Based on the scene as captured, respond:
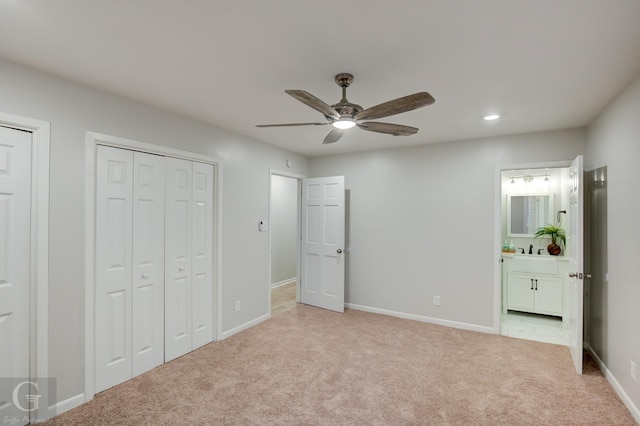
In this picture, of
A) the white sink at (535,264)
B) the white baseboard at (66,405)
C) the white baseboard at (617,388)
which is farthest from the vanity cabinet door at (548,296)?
the white baseboard at (66,405)

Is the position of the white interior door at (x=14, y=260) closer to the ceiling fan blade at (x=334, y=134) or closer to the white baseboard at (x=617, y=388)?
the ceiling fan blade at (x=334, y=134)

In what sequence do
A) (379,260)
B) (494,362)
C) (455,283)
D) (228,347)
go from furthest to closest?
(379,260) < (455,283) < (228,347) < (494,362)

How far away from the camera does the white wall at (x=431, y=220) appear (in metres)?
3.90

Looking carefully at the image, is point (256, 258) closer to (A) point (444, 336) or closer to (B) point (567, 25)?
(A) point (444, 336)

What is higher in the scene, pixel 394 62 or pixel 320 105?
pixel 394 62

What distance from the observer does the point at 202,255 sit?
3441 mm

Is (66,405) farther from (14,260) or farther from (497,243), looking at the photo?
(497,243)

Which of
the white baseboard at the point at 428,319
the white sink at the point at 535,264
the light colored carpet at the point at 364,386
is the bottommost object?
the light colored carpet at the point at 364,386

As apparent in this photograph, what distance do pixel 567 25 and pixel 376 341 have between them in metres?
3.20

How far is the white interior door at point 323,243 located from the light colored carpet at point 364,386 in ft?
3.61

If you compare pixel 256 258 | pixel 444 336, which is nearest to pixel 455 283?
pixel 444 336

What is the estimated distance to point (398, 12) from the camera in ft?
5.08

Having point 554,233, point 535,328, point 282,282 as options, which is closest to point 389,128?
point 535,328

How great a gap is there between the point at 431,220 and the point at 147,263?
11.2ft
